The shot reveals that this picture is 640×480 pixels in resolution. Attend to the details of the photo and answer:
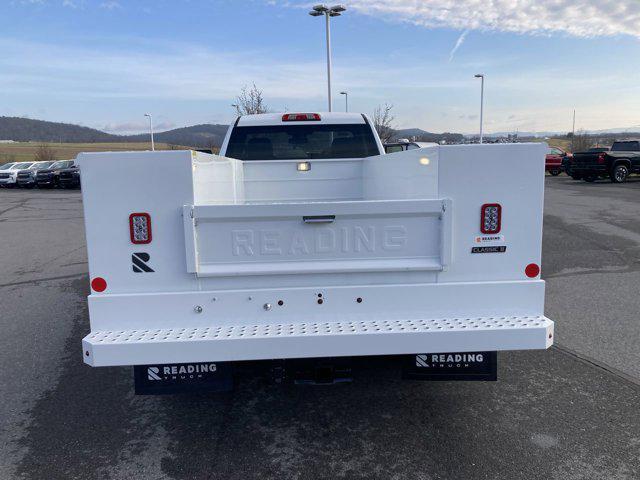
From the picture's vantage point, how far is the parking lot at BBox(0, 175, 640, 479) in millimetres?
3279

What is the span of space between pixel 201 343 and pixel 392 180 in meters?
2.35

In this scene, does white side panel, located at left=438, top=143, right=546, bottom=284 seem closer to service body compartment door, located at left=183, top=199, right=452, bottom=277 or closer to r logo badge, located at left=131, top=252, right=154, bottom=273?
service body compartment door, located at left=183, top=199, right=452, bottom=277

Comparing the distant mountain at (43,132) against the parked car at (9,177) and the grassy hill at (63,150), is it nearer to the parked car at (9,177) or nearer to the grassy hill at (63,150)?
the grassy hill at (63,150)

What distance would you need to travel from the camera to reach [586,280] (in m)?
7.71

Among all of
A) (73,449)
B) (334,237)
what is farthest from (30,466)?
(334,237)

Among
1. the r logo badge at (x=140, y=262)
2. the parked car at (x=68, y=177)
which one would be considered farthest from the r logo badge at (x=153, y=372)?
the parked car at (x=68, y=177)

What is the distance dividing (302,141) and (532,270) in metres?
3.83

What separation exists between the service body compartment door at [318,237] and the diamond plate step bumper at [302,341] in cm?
35

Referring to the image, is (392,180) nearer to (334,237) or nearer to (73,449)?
(334,237)

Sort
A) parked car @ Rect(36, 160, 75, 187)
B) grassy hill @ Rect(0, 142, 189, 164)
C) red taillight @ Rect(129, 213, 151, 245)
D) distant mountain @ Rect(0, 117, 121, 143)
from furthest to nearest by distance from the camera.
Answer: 1. distant mountain @ Rect(0, 117, 121, 143)
2. grassy hill @ Rect(0, 142, 189, 164)
3. parked car @ Rect(36, 160, 75, 187)
4. red taillight @ Rect(129, 213, 151, 245)

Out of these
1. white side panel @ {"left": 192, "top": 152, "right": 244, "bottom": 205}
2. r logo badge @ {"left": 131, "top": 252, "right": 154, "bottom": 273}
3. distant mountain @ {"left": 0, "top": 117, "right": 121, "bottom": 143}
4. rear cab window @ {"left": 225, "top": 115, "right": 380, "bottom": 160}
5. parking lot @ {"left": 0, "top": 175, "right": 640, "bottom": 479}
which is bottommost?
parking lot @ {"left": 0, "top": 175, "right": 640, "bottom": 479}

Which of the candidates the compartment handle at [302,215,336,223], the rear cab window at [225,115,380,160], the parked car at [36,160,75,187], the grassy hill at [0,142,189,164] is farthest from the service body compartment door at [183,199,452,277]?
the grassy hill at [0,142,189,164]

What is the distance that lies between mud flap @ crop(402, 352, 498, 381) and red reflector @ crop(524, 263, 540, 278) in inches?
21.3

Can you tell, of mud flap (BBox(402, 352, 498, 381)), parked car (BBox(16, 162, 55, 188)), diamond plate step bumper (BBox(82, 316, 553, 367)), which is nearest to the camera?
diamond plate step bumper (BBox(82, 316, 553, 367))
